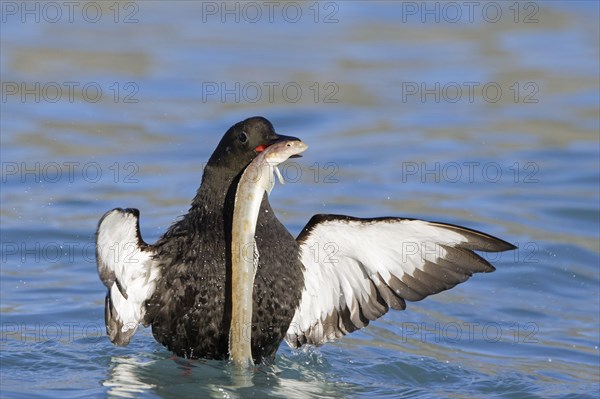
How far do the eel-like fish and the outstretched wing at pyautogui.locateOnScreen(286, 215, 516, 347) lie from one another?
53 cm

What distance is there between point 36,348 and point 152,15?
1017 cm

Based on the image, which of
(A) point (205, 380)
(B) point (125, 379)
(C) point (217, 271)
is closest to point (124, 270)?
(C) point (217, 271)

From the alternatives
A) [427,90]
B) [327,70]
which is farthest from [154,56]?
[427,90]

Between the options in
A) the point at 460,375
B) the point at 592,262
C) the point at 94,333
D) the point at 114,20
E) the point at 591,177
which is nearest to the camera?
the point at 460,375

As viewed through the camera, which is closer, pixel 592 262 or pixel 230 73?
pixel 592 262

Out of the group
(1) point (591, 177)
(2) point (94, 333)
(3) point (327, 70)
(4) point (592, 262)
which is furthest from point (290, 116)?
(2) point (94, 333)

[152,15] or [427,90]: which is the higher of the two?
[152,15]

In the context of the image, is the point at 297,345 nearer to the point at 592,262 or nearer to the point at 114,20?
the point at 592,262

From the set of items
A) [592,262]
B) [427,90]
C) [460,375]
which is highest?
[427,90]

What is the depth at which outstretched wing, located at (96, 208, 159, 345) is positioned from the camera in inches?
264

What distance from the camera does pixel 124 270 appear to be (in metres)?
6.91

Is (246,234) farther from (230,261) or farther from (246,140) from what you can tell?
(246,140)

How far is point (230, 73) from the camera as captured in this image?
50.0 ft

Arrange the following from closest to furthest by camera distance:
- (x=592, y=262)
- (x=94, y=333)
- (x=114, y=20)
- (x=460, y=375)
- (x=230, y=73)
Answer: (x=460, y=375)
(x=94, y=333)
(x=592, y=262)
(x=230, y=73)
(x=114, y=20)
